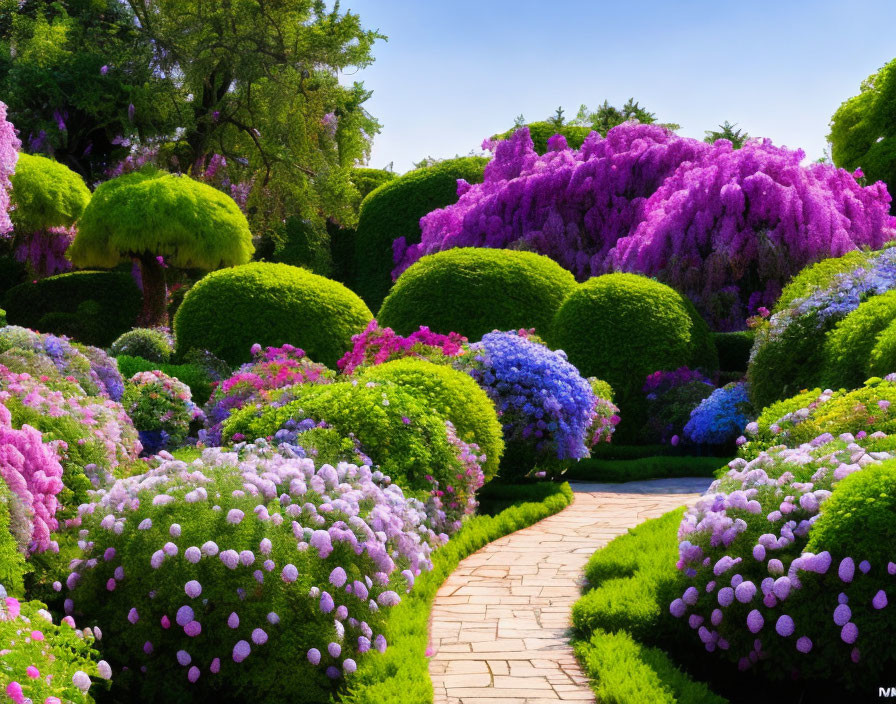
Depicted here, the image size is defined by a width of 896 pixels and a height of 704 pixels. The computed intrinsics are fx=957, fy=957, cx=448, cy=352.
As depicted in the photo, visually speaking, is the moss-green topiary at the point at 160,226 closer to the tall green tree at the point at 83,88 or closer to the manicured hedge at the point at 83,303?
the manicured hedge at the point at 83,303

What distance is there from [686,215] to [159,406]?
32.7ft

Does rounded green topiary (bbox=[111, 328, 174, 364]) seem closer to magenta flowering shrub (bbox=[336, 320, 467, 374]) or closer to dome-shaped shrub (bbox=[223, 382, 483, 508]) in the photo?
magenta flowering shrub (bbox=[336, 320, 467, 374])

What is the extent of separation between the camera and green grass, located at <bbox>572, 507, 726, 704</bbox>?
14.6 feet

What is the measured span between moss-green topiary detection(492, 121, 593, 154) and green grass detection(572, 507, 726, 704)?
20.2 meters

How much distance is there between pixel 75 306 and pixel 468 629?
1938 cm

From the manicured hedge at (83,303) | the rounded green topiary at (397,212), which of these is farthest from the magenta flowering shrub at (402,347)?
the rounded green topiary at (397,212)

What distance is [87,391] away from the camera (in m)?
9.23

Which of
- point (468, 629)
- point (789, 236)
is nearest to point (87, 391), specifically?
point (468, 629)

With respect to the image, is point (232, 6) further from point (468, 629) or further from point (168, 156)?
point (468, 629)

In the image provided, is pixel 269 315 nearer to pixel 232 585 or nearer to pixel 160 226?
pixel 160 226

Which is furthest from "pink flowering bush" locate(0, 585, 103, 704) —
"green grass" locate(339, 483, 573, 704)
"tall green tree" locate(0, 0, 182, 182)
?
"tall green tree" locate(0, 0, 182, 182)

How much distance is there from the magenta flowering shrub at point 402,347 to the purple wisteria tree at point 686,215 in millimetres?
7318

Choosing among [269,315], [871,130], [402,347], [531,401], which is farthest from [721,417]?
[871,130]

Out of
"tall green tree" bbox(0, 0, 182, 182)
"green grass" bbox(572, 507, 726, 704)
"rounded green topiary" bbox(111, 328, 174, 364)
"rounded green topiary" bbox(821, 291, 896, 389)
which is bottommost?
"green grass" bbox(572, 507, 726, 704)
